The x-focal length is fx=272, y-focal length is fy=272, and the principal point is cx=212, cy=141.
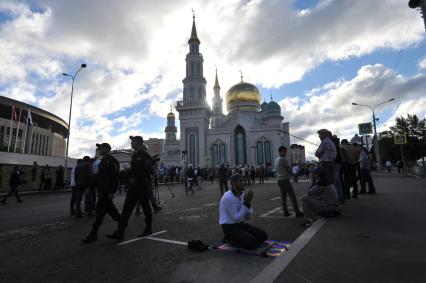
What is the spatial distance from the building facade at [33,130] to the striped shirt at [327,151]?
163 feet

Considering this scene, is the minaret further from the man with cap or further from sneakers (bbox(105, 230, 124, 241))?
sneakers (bbox(105, 230, 124, 241))

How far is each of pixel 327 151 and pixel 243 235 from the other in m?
3.77

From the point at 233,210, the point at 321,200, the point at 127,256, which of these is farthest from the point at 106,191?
the point at 321,200

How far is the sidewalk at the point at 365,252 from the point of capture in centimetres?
288

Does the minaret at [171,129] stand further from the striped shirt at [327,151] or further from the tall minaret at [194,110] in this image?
the striped shirt at [327,151]

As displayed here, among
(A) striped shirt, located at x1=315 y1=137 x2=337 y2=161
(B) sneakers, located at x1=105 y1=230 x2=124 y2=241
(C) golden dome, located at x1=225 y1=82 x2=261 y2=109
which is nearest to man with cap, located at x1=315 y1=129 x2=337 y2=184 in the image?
(A) striped shirt, located at x1=315 y1=137 x2=337 y2=161

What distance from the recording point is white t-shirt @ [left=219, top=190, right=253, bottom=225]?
13.6 ft

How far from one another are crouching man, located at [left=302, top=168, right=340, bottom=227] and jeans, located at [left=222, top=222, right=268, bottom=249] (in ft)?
7.06

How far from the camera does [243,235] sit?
4004mm

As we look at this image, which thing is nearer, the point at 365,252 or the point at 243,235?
the point at 365,252

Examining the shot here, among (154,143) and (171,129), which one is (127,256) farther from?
(154,143)

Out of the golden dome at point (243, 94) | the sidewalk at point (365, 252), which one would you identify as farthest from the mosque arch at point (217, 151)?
the sidewalk at point (365, 252)

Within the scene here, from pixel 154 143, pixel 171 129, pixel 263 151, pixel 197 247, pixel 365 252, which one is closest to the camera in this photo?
pixel 365 252

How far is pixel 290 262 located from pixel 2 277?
11.4 ft
